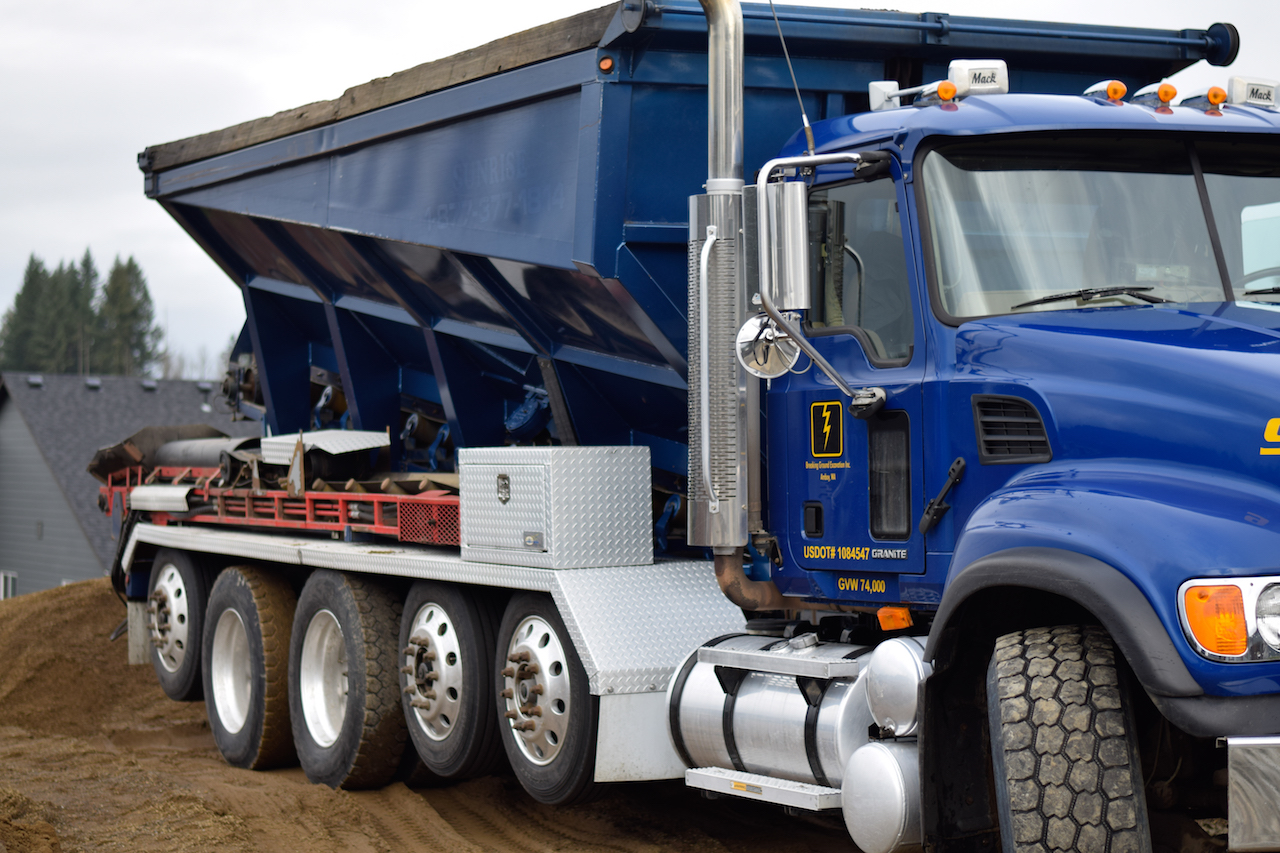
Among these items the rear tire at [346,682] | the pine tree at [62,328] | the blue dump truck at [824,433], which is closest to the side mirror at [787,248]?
the blue dump truck at [824,433]

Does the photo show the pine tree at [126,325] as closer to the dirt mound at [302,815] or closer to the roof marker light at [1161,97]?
the dirt mound at [302,815]

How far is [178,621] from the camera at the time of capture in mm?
9906

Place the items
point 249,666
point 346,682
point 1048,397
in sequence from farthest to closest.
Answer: point 249,666 → point 346,682 → point 1048,397

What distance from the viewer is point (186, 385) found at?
140 feet

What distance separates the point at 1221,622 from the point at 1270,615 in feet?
0.44

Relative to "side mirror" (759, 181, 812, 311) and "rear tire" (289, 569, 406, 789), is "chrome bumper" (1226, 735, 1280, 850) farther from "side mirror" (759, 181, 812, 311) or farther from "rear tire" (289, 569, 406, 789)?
"rear tire" (289, 569, 406, 789)

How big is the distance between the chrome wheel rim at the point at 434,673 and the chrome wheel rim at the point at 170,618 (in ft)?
10.7

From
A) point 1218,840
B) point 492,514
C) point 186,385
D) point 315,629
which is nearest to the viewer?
point 1218,840

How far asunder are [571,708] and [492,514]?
1044 mm

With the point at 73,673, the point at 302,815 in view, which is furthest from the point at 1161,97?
the point at 73,673

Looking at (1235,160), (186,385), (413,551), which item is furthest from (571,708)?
(186,385)

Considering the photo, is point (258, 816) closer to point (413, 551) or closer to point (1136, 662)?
point (413, 551)

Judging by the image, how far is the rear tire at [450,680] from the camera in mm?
6734

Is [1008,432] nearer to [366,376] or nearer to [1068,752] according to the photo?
[1068,752]
